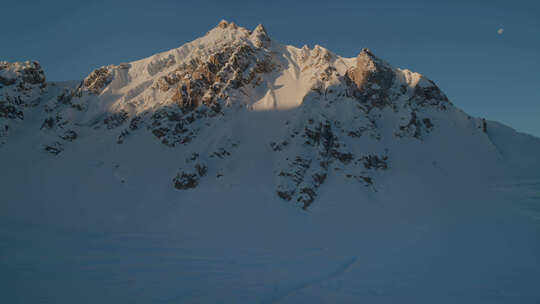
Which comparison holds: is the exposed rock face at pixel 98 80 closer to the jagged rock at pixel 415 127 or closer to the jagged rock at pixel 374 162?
the jagged rock at pixel 374 162

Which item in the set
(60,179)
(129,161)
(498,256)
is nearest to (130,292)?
(498,256)

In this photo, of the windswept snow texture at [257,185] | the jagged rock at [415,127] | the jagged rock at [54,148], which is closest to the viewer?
the windswept snow texture at [257,185]

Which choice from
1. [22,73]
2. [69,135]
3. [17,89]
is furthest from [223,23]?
[17,89]

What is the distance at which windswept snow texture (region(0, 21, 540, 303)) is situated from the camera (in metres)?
9.22

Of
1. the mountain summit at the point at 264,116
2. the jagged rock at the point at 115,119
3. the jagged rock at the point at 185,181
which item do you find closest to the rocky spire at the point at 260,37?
the mountain summit at the point at 264,116

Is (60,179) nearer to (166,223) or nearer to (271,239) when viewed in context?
(166,223)

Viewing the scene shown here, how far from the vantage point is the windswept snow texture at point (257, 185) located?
9219 mm

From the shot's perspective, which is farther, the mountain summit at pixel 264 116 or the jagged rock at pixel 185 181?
the mountain summit at pixel 264 116

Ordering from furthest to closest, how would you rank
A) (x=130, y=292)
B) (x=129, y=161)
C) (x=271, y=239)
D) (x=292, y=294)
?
(x=129, y=161) → (x=271, y=239) → (x=292, y=294) → (x=130, y=292)

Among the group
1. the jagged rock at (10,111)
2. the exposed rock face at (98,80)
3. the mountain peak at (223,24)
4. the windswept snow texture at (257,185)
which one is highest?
the mountain peak at (223,24)

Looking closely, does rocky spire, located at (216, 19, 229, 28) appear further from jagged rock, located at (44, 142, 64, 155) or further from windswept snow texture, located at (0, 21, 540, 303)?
jagged rock, located at (44, 142, 64, 155)

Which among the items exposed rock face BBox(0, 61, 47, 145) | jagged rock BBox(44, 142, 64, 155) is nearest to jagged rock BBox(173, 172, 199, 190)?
jagged rock BBox(44, 142, 64, 155)

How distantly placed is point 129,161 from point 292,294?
2681 cm

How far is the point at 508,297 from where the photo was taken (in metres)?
9.56
